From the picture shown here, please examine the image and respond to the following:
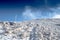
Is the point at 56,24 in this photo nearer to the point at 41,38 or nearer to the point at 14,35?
the point at 41,38

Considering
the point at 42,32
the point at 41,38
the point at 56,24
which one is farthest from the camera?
the point at 56,24

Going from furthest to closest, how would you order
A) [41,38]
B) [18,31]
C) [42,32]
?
[42,32] < [41,38] < [18,31]

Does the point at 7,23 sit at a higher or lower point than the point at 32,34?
higher

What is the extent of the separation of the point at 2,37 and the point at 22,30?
207cm

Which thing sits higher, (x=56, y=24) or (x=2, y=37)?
(x=56, y=24)

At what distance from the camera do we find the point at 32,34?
53.3ft

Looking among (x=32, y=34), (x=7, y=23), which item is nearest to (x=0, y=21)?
(x=7, y=23)

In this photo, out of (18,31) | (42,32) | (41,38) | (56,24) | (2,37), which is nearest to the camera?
(2,37)

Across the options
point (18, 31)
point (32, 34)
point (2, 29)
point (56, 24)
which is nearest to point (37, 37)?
point (32, 34)

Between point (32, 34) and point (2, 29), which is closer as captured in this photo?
point (2, 29)

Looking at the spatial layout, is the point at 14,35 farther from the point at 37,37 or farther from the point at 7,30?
the point at 37,37

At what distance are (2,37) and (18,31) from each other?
174 cm

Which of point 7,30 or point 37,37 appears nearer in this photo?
point 7,30

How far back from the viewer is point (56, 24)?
25469 millimetres
